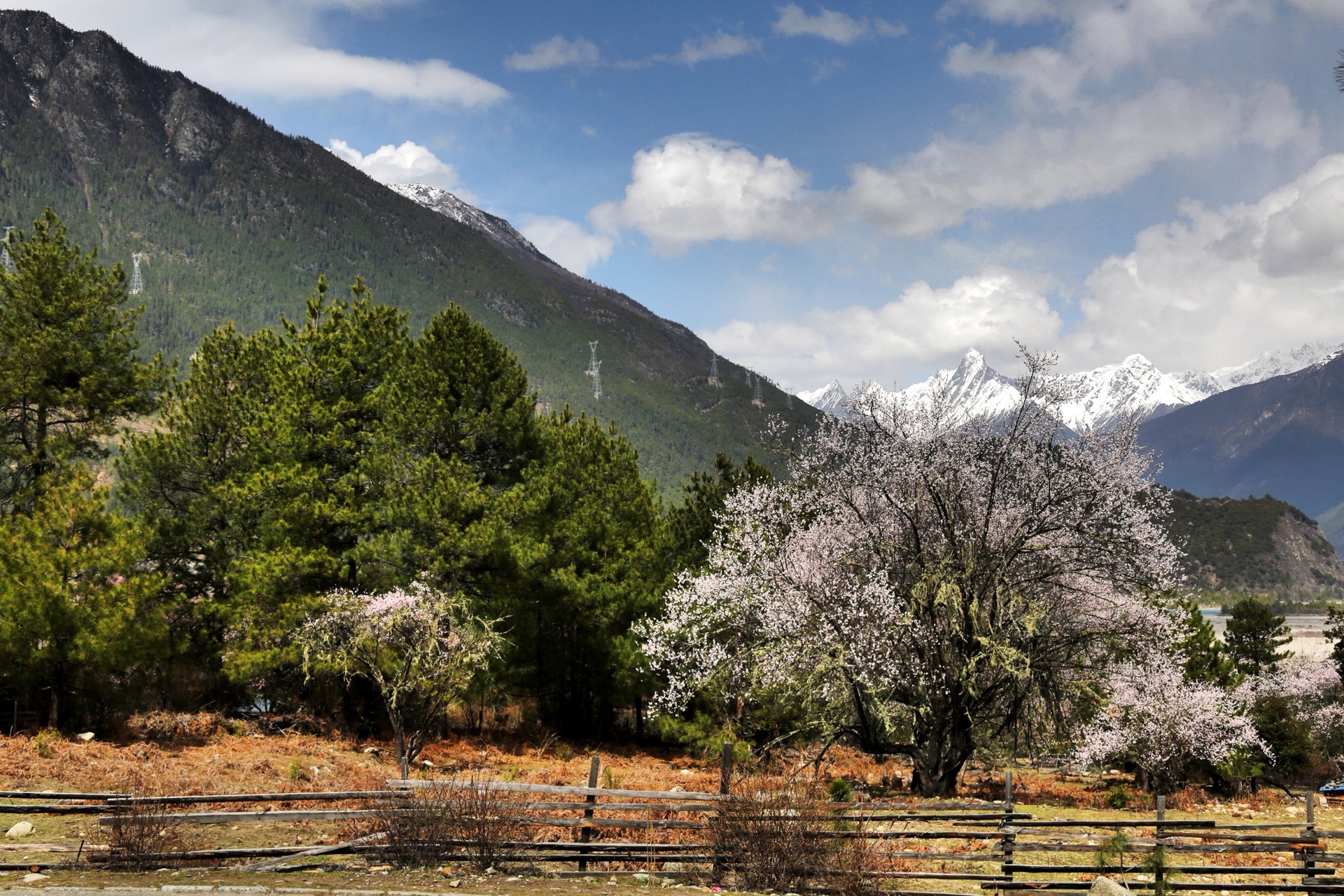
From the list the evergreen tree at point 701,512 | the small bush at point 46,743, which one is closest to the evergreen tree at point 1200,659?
the evergreen tree at point 701,512

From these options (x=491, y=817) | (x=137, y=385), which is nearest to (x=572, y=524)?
(x=137, y=385)

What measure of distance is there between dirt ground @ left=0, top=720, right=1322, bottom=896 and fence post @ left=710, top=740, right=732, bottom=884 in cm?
53

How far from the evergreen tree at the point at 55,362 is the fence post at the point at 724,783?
70.9ft

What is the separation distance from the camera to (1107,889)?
39.4ft

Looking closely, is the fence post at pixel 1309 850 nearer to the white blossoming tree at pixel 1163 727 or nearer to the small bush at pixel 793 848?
the small bush at pixel 793 848

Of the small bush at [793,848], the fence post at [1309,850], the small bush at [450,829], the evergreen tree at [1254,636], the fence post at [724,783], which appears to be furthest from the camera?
the evergreen tree at [1254,636]

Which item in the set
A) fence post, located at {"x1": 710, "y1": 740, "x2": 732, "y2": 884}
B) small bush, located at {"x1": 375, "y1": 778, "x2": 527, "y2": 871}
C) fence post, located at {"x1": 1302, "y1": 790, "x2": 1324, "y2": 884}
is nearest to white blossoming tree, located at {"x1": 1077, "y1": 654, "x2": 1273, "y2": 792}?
fence post, located at {"x1": 1302, "y1": 790, "x2": 1324, "y2": 884}

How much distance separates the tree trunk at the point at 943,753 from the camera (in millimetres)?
20906

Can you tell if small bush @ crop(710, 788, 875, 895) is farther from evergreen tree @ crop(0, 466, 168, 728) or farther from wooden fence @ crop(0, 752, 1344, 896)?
evergreen tree @ crop(0, 466, 168, 728)

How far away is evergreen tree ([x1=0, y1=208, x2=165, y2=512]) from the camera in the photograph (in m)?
25.1

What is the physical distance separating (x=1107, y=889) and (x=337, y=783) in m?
14.8

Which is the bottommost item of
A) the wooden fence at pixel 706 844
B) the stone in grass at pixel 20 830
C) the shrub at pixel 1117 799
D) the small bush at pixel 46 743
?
the shrub at pixel 1117 799

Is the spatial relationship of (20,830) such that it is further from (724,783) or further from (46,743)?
(724,783)

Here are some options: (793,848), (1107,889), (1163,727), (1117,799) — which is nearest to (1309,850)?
(1107,889)
